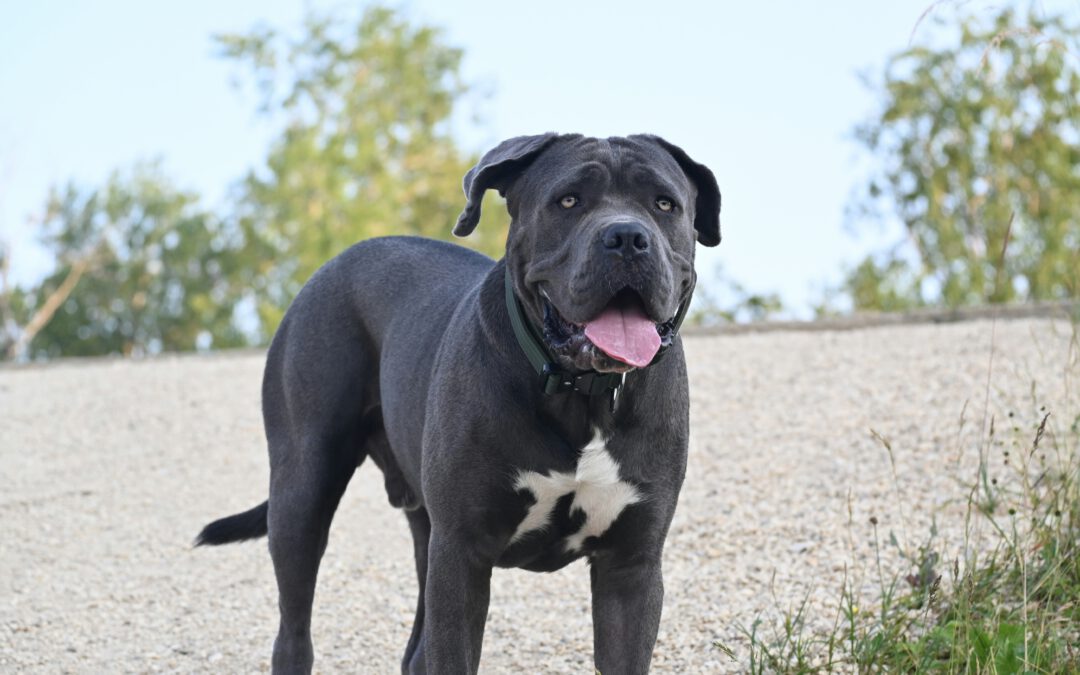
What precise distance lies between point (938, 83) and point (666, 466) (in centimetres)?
2036

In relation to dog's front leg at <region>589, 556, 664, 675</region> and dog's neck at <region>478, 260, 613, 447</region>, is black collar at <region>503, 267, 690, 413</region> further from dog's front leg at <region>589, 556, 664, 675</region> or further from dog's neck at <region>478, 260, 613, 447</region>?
dog's front leg at <region>589, 556, 664, 675</region>

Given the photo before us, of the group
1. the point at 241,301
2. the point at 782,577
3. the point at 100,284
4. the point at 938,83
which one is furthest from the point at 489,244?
the point at 782,577

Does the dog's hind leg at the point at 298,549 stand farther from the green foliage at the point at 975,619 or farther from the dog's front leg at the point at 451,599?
the green foliage at the point at 975,619

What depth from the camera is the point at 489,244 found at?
32812 millimetres

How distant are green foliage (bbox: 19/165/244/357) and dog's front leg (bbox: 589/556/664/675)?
27255mm

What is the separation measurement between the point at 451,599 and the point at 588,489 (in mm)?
464

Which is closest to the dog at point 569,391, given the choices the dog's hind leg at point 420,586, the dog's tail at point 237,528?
the dog's hind leg at point 420,586

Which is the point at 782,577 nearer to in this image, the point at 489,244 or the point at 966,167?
the point at 966,167

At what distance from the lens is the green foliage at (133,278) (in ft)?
99.3

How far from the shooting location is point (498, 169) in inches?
141

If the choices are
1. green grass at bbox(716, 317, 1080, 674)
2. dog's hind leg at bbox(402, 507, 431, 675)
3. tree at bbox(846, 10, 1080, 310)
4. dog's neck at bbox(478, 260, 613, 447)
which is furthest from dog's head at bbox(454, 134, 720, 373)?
tree at bbox(846, 10, 1080, 310)

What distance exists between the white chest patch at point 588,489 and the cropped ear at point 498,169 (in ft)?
2.24

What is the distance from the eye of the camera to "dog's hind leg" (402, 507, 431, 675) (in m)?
4.45

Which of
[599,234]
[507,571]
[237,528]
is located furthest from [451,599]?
[507,571]
